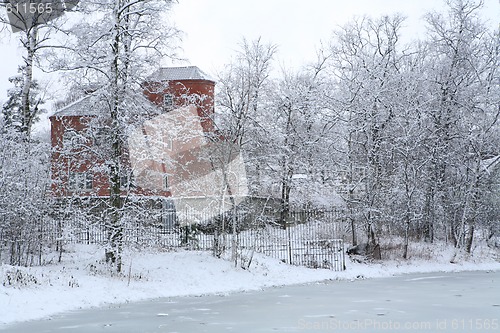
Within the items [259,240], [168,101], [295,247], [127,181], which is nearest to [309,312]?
[127,181]

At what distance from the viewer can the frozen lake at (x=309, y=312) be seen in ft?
35.4

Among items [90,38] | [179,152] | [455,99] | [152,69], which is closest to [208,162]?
[179,152]

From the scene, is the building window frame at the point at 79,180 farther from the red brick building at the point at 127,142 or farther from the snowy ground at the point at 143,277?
the snowy ground at the point at 143,277

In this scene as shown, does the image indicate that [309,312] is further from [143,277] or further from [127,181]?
[127,181]

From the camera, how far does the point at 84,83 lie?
62.3ft

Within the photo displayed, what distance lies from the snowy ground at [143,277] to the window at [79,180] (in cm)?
251

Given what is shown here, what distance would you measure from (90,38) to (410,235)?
65.3 ft

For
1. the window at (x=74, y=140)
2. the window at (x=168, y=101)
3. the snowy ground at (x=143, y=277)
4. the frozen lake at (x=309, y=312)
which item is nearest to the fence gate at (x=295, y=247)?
the snowy ground at (x=143, y=277)

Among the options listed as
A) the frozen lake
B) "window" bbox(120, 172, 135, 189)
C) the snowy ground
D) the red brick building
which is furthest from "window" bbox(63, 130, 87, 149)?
the frozen lake

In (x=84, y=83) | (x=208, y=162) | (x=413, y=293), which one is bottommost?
(x=413, y=293)

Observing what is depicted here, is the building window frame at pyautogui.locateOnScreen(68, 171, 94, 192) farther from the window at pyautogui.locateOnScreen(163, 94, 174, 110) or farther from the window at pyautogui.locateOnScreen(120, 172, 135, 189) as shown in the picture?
the window at pyautogui.locateOnScreen(163, 94, 174, 110)

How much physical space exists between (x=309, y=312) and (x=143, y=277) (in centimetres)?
762

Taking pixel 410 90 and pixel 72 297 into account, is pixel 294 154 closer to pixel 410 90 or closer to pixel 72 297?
pixel 410 90

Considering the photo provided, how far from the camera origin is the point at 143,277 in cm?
1880
